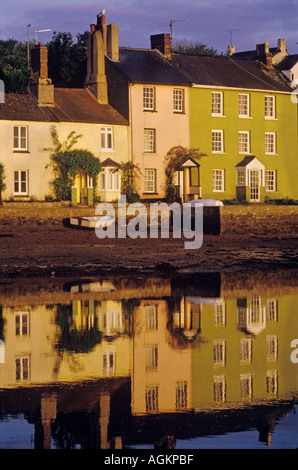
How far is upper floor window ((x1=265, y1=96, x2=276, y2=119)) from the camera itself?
58166mm

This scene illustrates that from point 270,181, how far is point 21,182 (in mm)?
18048

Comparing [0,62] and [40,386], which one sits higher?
[0,62]

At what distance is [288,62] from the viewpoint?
63.3 m

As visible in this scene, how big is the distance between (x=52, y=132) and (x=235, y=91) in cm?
1378

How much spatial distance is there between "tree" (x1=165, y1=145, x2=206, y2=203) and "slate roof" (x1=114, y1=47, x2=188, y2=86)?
157 inches

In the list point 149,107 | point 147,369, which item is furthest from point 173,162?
point 147,369

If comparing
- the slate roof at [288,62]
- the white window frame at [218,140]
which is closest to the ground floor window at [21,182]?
the white window frame at [218,140]

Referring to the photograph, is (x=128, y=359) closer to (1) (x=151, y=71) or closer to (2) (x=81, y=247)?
(2) (x=81, y=247)

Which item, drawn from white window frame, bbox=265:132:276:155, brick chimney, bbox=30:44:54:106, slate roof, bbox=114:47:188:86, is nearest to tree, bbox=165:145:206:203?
slate roof, bbox=114:47:188:86

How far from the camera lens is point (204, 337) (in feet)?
59.4

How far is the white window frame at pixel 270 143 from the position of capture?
5834 centimetres

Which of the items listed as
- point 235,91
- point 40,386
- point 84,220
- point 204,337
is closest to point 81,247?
point 84,220

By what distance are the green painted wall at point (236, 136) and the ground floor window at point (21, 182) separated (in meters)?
11.7

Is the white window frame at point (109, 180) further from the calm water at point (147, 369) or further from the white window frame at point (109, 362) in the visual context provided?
the white window frame at point (109, 362)
